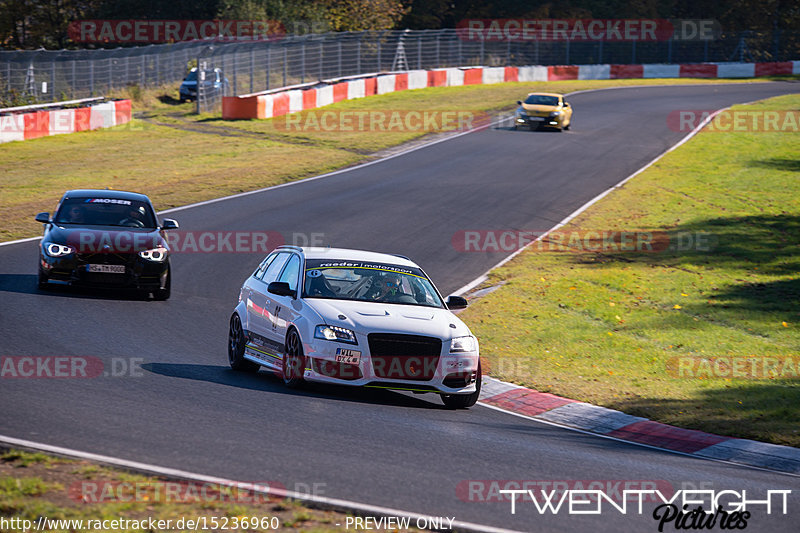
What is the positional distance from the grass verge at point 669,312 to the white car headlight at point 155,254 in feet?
16.6

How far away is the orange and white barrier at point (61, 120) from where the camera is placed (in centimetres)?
3419

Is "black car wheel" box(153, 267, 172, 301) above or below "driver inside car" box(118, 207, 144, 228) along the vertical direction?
below

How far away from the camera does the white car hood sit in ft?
35.6

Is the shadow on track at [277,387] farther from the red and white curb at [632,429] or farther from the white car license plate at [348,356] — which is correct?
the red and white curb at [632,429]

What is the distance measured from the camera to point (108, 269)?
16062 millimetres

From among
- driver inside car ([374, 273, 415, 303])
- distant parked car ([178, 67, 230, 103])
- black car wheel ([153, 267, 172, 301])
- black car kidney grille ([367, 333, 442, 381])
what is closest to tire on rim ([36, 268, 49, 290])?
black car wheel ([153, 267, 172, 301])

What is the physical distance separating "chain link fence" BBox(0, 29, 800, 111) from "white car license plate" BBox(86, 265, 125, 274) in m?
25.3

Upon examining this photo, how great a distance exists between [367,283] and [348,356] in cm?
139

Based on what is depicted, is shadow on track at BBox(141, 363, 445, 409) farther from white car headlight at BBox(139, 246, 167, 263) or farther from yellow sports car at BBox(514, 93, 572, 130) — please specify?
yellow sports car at BBox(514, 93, 572, 130)

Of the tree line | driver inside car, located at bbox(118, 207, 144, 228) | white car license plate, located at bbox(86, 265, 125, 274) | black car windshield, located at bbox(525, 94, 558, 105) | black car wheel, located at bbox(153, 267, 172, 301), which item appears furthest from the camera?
the tree line

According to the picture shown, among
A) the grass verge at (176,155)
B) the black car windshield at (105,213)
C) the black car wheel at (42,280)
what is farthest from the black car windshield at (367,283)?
the grass verge at (176,155)

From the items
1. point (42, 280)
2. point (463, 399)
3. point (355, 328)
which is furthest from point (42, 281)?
point (463, 399)

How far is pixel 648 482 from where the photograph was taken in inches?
331

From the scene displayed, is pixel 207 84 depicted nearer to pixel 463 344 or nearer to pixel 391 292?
pixel 391 292
